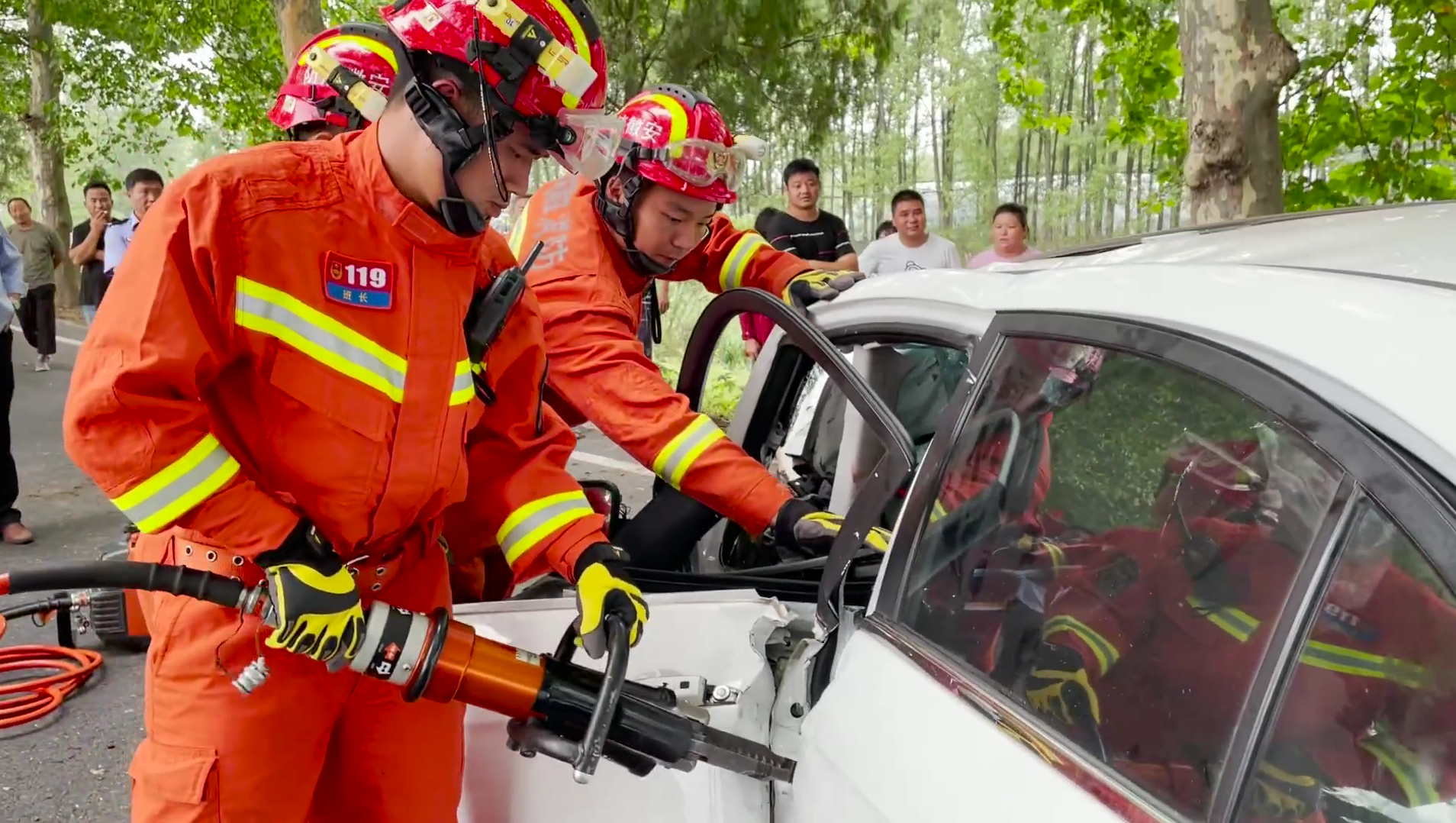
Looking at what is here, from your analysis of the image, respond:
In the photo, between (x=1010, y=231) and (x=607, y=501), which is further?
(x=1010, y=231)

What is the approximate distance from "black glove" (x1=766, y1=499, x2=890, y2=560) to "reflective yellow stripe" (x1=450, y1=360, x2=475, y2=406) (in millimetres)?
789

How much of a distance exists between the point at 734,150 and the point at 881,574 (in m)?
1.66

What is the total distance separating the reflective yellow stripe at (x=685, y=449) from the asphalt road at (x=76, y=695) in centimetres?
197

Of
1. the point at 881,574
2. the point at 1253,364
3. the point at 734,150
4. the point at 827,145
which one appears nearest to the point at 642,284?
the point at 734,150

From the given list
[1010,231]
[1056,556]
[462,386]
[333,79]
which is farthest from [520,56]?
[1010,231]

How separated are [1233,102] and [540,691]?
11.6 feet

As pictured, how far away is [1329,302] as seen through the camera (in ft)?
3.16

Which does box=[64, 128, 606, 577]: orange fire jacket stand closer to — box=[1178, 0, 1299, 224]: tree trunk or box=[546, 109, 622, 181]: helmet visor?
box=[546, 109, 622, 181]: helmet visor

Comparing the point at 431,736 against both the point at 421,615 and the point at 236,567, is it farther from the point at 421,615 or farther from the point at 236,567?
the point at 236,567

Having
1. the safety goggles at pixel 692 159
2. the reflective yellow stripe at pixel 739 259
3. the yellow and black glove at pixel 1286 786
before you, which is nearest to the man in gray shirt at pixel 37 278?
the reflective yellow stripe at pixel 739 259

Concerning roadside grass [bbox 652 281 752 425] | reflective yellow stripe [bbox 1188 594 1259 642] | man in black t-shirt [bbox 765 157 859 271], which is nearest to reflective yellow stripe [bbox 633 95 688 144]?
reflective yellow stripe [bbox 1188 594 1259 642]

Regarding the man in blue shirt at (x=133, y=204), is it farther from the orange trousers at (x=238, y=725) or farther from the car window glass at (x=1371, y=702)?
the car window glass at (x=1371, y=702)

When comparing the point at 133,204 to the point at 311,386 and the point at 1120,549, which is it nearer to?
the point at 311,386

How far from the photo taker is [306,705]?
1.65m
